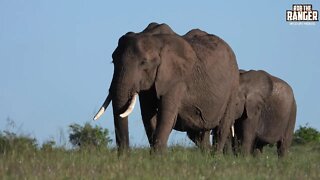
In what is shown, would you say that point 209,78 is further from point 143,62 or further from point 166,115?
point 143,62

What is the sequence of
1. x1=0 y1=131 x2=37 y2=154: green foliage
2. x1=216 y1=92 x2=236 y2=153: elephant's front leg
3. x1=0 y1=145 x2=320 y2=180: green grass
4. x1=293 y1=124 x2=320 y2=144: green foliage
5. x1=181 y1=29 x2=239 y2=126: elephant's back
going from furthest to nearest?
x1=293 y1=124 x2=320 y2=144: green foliage < x1=216 y1=92 x2=236 y2=153: elephant's front leg < x1=181 y1=29 x2=239 y2=126: elephant's back < x1=0 y1=131 x2=37 y2=154: green foliage < x1=0 y1=145 x2=320 y2=180: green grass

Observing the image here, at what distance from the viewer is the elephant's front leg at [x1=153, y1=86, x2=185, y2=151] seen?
14.2m

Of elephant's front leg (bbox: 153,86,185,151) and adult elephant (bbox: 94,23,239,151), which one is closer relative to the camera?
adult elephant (bbox: 94,23,239,151)

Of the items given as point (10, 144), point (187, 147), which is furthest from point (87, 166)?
point (187, 147)

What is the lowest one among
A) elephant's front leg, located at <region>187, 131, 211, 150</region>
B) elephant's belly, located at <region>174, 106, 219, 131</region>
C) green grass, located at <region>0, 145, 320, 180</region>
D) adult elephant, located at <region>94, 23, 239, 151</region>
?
green grass, located at <region>0, 145, 320, 180</region>

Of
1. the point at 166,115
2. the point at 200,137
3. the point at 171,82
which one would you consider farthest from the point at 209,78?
the point at 166,115

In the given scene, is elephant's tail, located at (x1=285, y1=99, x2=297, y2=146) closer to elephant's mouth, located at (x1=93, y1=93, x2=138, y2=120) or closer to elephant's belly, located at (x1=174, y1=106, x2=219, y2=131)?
elephant's belly, located at (x1=174, y1=106, x2=219, y2=131)

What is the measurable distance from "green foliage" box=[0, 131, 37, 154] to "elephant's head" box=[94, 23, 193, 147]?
1419mm

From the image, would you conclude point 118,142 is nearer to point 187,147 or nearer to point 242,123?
point 187,147

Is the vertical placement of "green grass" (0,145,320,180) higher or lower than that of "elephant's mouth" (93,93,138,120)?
lower

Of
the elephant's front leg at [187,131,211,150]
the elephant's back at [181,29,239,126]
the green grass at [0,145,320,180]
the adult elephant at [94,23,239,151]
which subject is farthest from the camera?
the elephant's front leg at [187,131,211,150]

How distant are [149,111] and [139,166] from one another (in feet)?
13.8

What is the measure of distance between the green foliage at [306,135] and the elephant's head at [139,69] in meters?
24.1

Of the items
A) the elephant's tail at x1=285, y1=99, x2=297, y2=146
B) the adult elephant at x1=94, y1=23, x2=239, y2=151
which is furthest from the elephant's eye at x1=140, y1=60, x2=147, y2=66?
the elephant's tail at x1=285, y1=99, x2=297, y2=146
